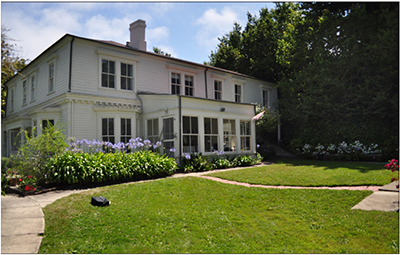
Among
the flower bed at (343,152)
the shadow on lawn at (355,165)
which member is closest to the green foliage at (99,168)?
the shadow on lawn at (355,165)

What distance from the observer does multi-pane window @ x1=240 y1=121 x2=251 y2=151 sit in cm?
1653

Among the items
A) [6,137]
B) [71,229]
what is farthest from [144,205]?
[6,137]

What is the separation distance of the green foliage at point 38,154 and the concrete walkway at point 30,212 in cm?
93

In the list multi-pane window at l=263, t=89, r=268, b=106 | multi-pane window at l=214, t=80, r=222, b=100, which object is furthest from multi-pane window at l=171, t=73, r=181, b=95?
multi-pane window at l=263, t=89, r=268, b=106

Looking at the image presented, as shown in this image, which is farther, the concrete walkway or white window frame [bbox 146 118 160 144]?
white window frame [bbox 146 118 160 144]

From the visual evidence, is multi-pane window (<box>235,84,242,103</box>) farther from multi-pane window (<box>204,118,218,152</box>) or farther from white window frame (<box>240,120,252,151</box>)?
multi-pane window (<box>204,118,218,152</box>)

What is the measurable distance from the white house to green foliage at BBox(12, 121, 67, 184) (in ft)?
13.5

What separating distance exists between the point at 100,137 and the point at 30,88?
7.81m

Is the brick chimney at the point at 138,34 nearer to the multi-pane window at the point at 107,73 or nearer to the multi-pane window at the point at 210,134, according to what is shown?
the multi-pane window at the point at 107,73

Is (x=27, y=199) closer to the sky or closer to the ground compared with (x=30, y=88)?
closer to the ground

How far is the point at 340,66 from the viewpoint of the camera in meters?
18.0

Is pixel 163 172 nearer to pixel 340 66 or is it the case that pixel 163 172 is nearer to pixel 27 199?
pixel 27 199

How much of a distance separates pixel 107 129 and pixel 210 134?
5.17 metres

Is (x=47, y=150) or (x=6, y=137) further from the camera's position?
(x=6, y=137)
